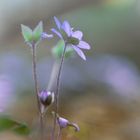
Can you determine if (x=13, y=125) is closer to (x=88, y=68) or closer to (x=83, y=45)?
(x=83, y=45)

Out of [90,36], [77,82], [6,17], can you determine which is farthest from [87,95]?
[6,17]

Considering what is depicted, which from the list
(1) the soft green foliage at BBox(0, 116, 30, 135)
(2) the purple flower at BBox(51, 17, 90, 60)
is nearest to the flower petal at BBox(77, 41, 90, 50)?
(2) the purple flower at BBox(51, 17, 90, 60)

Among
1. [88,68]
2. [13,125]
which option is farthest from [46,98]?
[88,68]

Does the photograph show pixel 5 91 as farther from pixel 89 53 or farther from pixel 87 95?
pixel 89 53

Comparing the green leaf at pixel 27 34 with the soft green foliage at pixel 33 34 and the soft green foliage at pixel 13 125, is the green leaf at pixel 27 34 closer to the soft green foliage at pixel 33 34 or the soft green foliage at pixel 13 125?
the soft green foliage at pixel 33 34

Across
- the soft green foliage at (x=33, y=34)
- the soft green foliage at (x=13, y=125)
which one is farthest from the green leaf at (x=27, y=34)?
the soft green foliage at (x=13, y=125)
